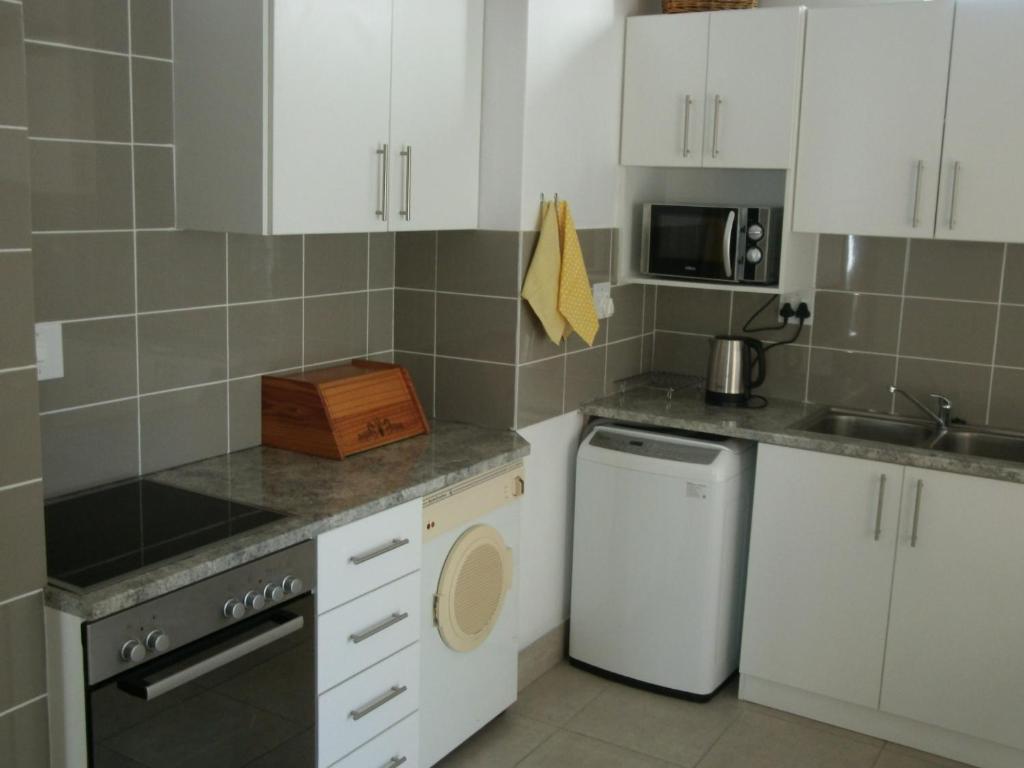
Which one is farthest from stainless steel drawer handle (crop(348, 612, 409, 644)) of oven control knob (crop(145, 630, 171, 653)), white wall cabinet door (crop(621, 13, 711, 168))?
white wall cabinet door (crop(621, 13, 711, 168))

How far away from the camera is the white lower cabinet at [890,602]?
3025mm

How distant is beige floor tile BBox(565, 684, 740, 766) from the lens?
3188 millimetres

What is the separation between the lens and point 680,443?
3434mm

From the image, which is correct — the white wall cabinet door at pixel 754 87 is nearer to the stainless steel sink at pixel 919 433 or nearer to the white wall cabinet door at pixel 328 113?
the stainless steel sink at pixel 919 433

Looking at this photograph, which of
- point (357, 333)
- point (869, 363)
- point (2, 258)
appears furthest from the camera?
point (869, 363)

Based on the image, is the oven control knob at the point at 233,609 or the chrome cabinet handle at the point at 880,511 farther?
the chrome cabinet handle at the point at 880,511

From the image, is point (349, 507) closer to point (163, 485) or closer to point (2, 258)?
point (163, 485)

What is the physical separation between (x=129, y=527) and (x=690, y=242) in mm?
1989

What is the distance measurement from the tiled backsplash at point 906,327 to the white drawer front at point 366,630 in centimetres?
165

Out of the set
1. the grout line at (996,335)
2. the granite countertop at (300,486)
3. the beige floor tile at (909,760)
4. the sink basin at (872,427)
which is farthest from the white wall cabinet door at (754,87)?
the beige floor tile at (909,760)

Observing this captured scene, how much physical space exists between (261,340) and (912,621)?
78.4 inches

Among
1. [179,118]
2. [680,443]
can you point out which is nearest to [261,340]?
[179,118]

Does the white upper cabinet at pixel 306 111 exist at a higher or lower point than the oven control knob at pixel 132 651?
higher

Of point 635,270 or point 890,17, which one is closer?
point 890,17
